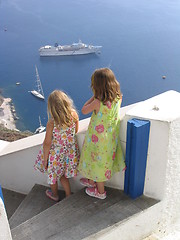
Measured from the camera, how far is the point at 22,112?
31375 mm

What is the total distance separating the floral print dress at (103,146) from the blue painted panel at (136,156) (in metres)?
0.06

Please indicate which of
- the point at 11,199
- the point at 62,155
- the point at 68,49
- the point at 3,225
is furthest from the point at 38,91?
the point at 3,225

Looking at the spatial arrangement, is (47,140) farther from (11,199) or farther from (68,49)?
(68,49)

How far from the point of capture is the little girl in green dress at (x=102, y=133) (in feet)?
5.09

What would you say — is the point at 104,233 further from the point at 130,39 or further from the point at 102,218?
the point at 130,39

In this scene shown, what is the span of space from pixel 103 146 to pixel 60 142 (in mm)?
291

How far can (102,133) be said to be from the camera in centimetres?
162

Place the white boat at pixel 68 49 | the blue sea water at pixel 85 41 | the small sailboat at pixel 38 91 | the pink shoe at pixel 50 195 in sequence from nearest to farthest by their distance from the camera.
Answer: the pink shoe at pixel 50 195 < the small sailboat at pixel 38 91 < the blue sea water at pixel 85 41 < the white boat at pixel 68 49

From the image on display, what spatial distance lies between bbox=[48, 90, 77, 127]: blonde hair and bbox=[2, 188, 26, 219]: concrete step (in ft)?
3.06

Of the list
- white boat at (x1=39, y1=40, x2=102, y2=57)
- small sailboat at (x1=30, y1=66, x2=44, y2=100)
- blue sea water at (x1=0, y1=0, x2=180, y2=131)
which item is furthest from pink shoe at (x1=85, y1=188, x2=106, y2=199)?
white boat at (x1=39, y1=40, x2=102, y2=57)

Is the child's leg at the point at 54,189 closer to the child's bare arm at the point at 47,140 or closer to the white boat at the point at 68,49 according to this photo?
the child's bare arm at the point at 47,140

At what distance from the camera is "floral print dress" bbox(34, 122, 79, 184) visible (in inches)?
70.2

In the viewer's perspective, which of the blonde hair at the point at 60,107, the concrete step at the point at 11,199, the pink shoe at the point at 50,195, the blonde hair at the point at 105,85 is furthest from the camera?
the concrete step at the point at 11,199

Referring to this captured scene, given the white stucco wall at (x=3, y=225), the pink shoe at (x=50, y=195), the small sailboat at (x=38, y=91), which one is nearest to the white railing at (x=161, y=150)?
the pink shoe at (x=50, y=195)
